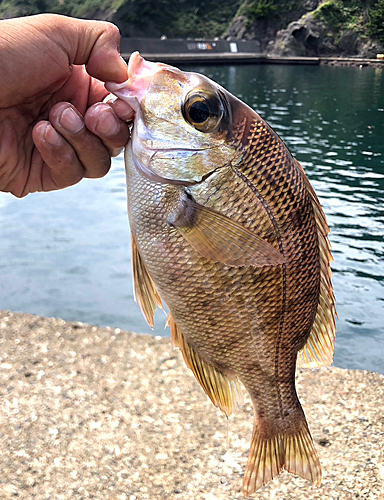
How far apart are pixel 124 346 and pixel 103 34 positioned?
11.8 feet

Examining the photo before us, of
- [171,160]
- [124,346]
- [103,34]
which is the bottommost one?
[124,346]

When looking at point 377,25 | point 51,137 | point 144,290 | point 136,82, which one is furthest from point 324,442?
point 377,25

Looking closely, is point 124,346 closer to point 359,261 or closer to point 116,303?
point 116,303

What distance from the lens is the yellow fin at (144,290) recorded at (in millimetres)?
2055

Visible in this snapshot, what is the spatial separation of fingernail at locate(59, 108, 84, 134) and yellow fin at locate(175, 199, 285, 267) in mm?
824

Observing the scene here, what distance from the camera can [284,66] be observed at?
54625mm

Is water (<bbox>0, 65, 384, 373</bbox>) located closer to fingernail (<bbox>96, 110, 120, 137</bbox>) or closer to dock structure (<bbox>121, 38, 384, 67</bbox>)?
fingernail (<bbox>96, 110, 120, 137</bbox>)

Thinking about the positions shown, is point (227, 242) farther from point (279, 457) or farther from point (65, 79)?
point (65, 79)

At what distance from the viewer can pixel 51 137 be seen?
2295 millimetres

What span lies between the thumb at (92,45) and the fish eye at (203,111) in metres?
0.48

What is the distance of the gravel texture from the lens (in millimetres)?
3531

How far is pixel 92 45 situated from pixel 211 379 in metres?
1.57

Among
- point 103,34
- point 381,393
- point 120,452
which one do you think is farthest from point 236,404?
point 381,393

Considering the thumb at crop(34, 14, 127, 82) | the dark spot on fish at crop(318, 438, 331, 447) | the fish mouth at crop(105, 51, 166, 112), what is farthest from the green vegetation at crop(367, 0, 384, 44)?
the fish mouth at crop(105, 51, 166, 112)
